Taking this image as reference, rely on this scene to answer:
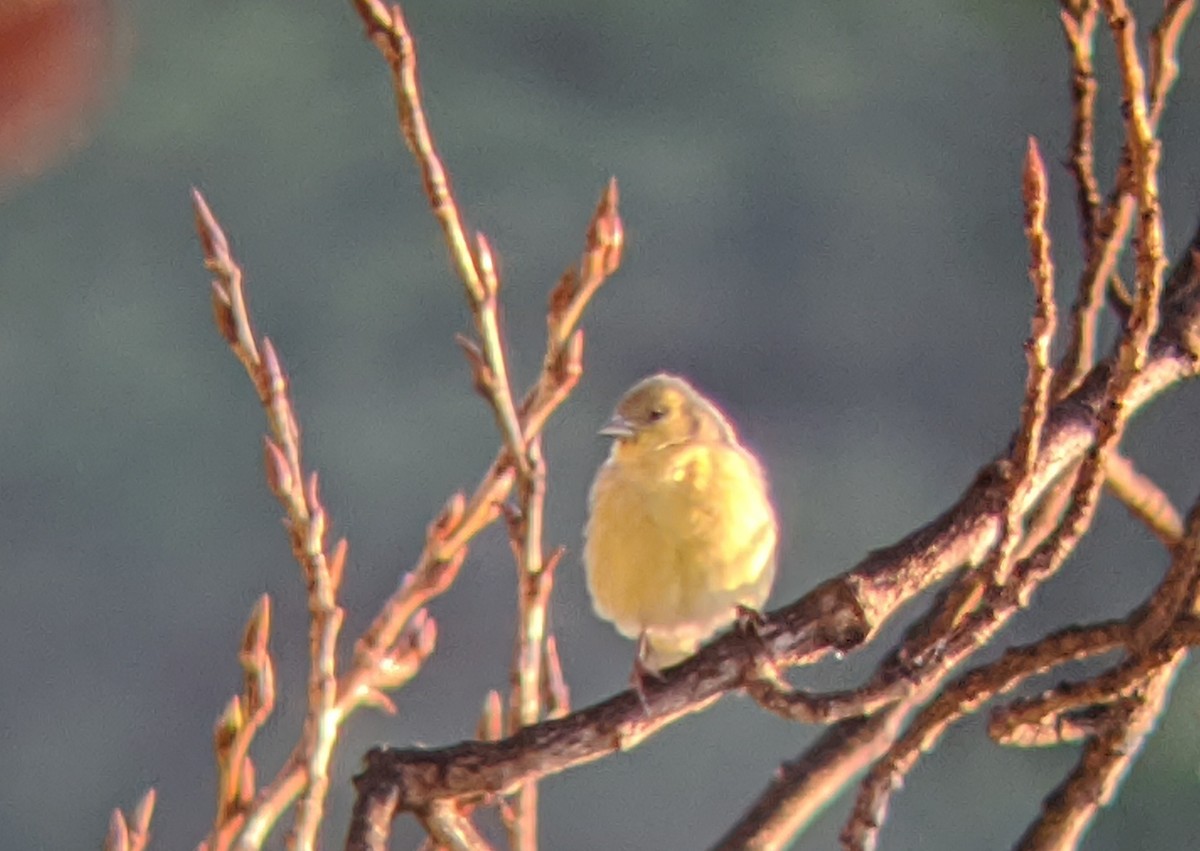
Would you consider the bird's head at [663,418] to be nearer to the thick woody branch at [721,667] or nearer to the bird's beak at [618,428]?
the bird's beak at [618,428]

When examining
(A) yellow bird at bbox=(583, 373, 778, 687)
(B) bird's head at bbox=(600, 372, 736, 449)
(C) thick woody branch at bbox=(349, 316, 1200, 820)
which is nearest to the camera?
(C) thick woody branch at bbox=(349, 316, 1200, 820)

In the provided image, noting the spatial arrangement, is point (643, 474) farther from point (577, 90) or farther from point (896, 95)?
point (896, 95)

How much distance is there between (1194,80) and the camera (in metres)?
1.81

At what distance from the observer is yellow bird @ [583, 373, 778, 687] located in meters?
0.95

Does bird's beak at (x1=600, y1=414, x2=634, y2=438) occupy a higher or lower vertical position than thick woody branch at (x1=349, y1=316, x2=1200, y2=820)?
higher

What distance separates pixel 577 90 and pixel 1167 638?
1.34 metres

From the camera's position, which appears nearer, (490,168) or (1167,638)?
(1167,638)

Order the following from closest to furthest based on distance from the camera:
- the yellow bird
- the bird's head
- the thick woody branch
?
the thick woody branch → the yellow bird → the bird's head

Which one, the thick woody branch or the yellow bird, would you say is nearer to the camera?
the thick woody branch

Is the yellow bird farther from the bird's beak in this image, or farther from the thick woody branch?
the thick woody branch

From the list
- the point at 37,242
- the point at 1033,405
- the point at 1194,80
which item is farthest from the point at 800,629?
the point at 1194,80

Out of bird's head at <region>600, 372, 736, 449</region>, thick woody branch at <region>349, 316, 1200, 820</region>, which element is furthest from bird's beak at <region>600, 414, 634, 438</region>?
thick woody branch at <region>349, 316, 1200, 820</region>

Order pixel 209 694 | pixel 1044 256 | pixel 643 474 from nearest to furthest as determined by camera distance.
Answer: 1. pixel 1044 256
2. pixel 643 474
3. pixel 209 694

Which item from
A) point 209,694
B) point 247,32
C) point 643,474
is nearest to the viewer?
point 643,474
